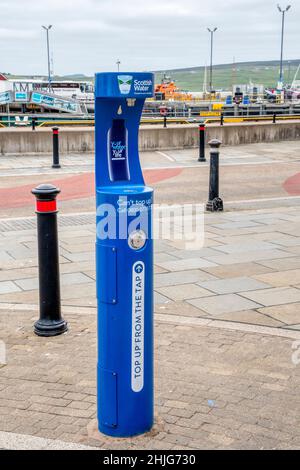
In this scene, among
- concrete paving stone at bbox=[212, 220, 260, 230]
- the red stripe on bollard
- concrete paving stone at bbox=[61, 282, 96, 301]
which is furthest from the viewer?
concrete paving stone at bbox=[212, 220, 260, 230]

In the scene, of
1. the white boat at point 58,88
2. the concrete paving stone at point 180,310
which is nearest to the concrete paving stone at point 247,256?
the concrete paving stone at point 180,310

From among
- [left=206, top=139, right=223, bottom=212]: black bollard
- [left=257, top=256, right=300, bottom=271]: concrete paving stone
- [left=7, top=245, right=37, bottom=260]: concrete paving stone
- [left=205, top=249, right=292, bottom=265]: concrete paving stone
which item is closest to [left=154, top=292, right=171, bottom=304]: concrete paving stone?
[left=205, top=249, right=292, bottom=265]: concrete paving stone

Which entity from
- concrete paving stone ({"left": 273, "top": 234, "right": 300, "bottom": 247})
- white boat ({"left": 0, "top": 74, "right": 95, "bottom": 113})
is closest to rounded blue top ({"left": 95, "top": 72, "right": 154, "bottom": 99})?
→ concrete paving stone ({"left": 273, "top": 234, "right": 300, "bottom": 247})

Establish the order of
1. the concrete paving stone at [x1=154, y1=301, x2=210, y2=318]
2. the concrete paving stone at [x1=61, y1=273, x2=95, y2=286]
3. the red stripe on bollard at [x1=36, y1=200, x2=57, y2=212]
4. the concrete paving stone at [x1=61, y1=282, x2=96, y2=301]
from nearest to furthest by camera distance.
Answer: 1. the red stripe on bollard at [x1=36, y1=200, x2=57, y2=212]
2. the concrete paving stone at [x1=154, y1=301, x2=210, y2=318]
3. the concrete paving stone at [x1=61, y1=282, x2=96, y2=301]
4. the concrete paving stone at [x1=61, y1=273, x2=95, y2=286]

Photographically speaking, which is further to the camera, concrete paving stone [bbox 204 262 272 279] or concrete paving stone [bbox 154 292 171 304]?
concrete paving stone [bbox 204 262 272 279]

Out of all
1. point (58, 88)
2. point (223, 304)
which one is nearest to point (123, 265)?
point (223, 304)

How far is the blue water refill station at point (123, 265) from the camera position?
3521 millimetres

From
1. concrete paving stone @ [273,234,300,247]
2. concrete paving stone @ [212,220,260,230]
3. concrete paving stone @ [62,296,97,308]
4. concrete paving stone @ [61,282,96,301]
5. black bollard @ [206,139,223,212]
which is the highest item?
black bollard @ [206,139,223,212]

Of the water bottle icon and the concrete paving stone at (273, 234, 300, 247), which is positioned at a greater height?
the water bottle icon

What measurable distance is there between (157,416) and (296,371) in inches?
48.0

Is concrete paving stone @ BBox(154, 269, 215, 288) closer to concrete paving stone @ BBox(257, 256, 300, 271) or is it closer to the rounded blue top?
concrete paving stone @ BBox(257, 256, 300, 271)

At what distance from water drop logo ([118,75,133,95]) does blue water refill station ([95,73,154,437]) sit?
1 cm

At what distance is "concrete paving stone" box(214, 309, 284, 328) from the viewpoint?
5.71 meters

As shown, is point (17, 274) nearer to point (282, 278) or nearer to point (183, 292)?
point (183, 292)
